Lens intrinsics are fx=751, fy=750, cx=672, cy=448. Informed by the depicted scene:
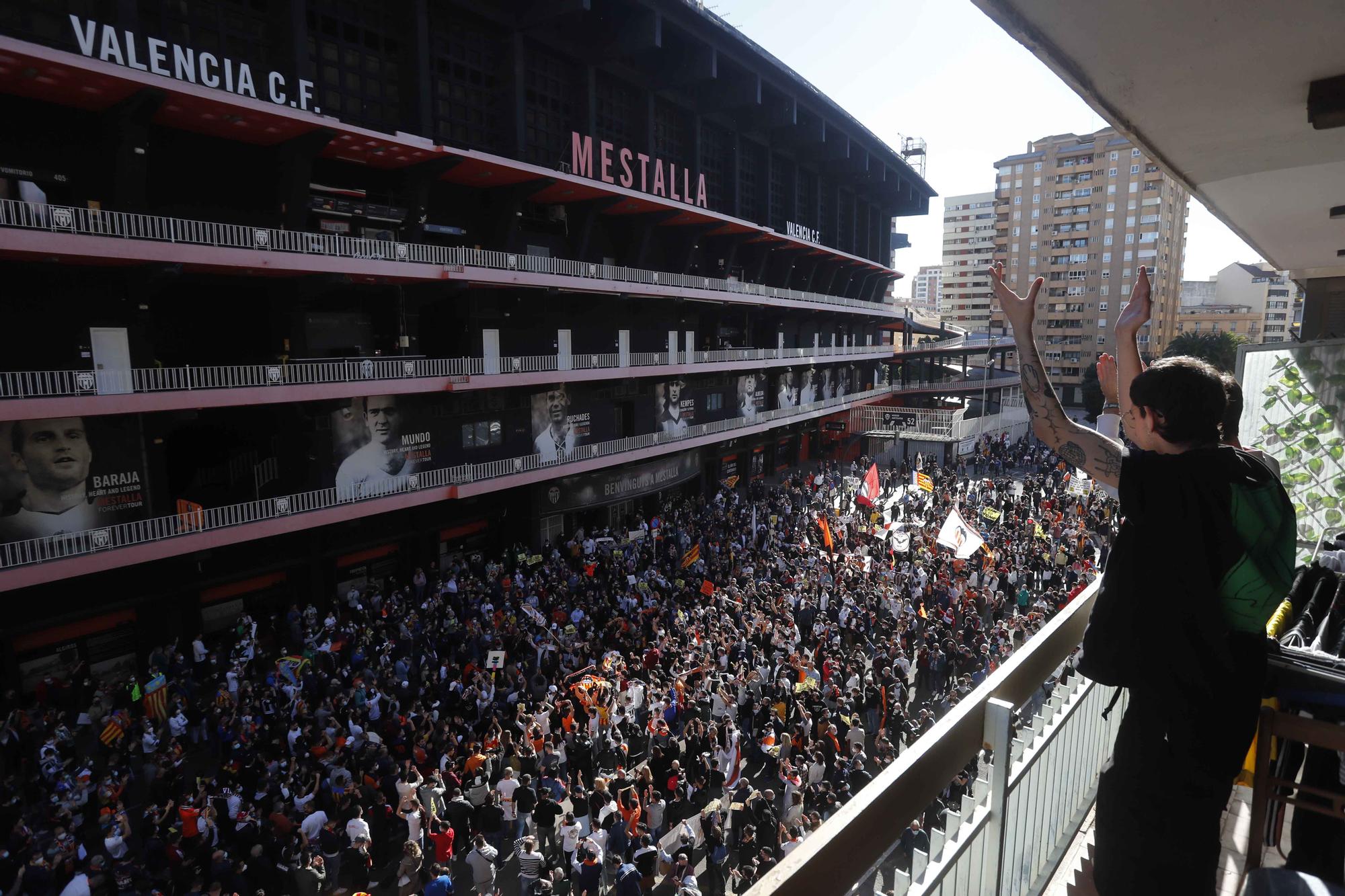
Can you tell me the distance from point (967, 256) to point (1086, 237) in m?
37.3

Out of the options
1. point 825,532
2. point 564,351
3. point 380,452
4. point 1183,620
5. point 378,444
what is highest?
point 564,351

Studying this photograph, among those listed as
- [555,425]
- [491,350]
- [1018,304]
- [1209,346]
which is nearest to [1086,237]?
[1209,346]

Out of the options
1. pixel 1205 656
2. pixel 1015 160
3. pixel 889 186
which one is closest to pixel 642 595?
pixel 1205 656

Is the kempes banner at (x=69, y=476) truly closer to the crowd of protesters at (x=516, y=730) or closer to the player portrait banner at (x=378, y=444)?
the crowd of protesters at (x=516, y=730)

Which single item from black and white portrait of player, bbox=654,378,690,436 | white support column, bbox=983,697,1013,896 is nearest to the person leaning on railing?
white support column, bbox=983,697,1013,896

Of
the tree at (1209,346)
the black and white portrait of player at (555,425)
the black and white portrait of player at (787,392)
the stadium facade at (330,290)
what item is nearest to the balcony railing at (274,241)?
the stadium facade at (330,290)

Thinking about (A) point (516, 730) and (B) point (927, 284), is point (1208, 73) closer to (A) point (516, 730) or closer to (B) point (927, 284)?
(A) point (516, 730)

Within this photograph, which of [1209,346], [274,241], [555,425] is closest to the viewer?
[274,241]

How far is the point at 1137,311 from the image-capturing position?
10.3ft

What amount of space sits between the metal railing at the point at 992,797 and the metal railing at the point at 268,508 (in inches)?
669

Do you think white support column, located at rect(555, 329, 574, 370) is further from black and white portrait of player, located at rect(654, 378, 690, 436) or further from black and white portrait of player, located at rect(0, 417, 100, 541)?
black and white portrait of player, located at rect(0, 417, 100, 541)

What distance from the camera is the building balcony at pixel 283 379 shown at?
47.9 feet

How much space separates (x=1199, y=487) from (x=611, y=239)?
28.7 metres

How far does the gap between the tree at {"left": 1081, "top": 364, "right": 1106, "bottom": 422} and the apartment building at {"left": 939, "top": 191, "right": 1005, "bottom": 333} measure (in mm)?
32588
